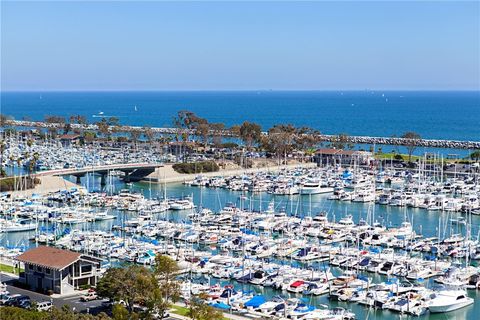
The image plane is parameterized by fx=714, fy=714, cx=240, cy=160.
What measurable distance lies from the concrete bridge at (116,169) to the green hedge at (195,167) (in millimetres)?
2179

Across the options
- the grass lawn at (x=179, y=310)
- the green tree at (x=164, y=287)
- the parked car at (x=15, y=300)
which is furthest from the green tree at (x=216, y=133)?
the green tree at (x=164, y=287)

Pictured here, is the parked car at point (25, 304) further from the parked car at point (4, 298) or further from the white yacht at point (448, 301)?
the white yacht at point (448, 301)

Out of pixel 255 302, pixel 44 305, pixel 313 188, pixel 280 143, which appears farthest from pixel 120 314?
pixel 280 143

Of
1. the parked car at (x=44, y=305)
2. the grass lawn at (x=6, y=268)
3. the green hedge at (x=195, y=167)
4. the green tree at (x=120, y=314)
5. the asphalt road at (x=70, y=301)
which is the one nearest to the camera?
the green tree at (x=120, y=314)

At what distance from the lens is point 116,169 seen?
74938 mm

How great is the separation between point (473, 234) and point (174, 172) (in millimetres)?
37072

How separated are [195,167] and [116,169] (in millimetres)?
9111

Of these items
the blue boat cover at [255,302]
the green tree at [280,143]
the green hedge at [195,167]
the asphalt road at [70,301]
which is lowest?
the blue boat cover at [255,302]

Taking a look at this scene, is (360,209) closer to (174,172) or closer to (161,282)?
(174,172)

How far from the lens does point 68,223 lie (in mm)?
52406

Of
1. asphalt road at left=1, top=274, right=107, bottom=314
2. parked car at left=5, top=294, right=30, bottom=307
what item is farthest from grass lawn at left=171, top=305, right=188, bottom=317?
parked car at left=5, top=294, right=30, bottom=307

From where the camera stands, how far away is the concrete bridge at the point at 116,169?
234 feet

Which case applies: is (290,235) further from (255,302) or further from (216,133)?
(216,133)

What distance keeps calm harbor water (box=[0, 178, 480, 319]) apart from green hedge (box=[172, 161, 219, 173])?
4273 mm
